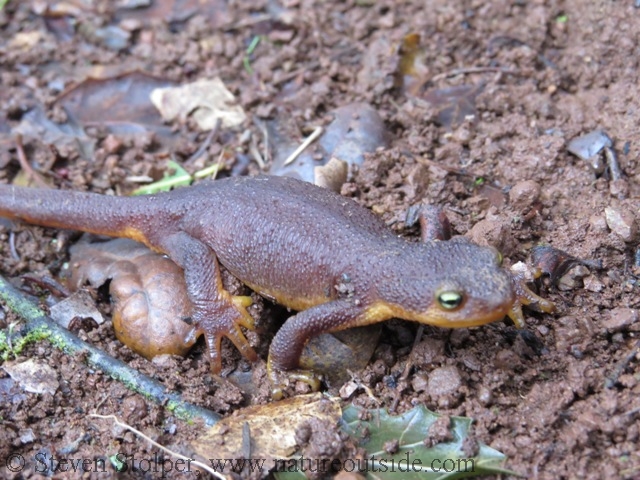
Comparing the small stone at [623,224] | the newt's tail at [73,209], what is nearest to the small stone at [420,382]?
the small stone at [623,224]

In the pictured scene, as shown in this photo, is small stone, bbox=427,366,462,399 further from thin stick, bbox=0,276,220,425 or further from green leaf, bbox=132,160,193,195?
green leaf, bbox=132,160,193,195

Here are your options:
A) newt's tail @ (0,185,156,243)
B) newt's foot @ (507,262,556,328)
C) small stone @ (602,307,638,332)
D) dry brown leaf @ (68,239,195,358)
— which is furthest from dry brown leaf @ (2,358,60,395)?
small stone @ (602,307,638,332)

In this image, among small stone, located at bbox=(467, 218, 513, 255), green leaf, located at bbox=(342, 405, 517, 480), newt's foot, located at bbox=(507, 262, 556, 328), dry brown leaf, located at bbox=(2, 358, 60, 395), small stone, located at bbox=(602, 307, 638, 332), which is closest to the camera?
green leaf, located at bbox=(342, 405, 517, 480)

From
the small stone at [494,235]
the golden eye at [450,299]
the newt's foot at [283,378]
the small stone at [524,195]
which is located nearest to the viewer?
the golden eye at [450,299]

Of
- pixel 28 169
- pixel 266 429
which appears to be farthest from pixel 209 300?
pixel 28 169

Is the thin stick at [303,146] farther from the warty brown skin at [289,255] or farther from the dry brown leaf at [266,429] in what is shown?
the dry brown leaf at [266,429]

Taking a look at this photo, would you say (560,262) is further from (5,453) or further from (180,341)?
(5,453)
